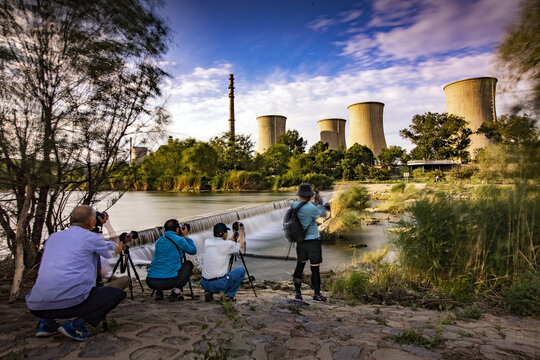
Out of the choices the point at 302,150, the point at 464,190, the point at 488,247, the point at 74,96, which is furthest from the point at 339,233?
the point at 302,150

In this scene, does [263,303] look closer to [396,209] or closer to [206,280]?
[206,280]

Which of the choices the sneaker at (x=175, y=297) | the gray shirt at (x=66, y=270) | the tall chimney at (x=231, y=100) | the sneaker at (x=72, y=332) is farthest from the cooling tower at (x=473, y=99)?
the sneaker at (x=72, y=332)

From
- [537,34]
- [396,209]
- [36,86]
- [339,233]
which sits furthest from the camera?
[396,209]

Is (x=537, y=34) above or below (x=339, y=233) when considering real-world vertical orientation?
above

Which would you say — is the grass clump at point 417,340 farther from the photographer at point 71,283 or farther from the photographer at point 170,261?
the photographer at point 71,283

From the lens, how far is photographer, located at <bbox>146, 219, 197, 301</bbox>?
360 centimetres

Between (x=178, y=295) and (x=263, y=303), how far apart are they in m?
0.99

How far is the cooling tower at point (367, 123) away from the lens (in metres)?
36.8

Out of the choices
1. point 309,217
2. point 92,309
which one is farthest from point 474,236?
point 92,309

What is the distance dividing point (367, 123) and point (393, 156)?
11199 mm

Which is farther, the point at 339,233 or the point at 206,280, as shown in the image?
the point at 339,233

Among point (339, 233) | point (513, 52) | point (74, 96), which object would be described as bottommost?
point (339, 233)

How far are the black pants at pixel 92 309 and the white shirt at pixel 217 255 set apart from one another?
1183 mm

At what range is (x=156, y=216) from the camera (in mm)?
14281
